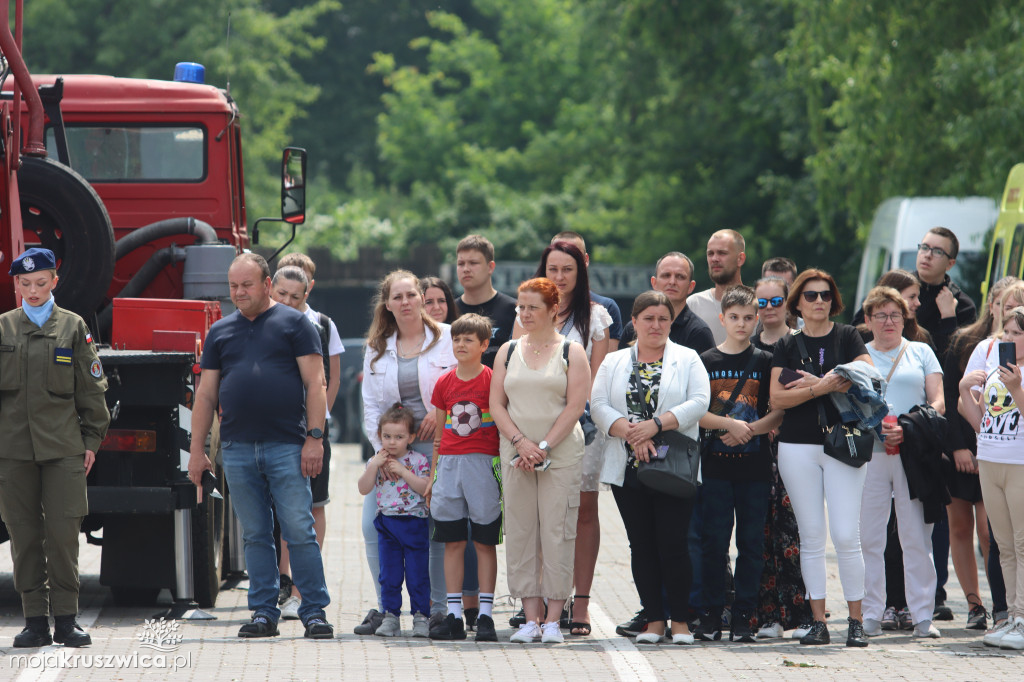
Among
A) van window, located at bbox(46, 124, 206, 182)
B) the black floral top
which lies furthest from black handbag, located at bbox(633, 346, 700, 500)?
van window, located at bbox(46, 124, 206, 182)

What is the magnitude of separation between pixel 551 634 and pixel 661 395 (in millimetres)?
1347

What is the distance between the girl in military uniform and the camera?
728 centimetres

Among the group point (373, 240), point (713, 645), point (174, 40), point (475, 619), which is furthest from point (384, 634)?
point (373, 240)

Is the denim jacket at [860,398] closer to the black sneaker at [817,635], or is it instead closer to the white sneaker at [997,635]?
the black sneaker at [817,635]

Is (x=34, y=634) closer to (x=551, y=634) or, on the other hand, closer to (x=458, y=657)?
(x=458, y=657)

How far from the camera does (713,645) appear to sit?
7840 mm

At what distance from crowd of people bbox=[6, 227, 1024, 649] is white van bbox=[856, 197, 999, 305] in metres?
8.52

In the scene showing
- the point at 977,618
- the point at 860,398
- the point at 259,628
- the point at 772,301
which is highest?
the point at 772,301

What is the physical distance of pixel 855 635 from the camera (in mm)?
7809

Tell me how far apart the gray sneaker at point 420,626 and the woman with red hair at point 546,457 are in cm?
52

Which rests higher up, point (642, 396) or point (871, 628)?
point (642, 396)

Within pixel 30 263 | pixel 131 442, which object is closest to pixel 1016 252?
pixel 131 442

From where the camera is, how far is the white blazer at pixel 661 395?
7660 millimetres

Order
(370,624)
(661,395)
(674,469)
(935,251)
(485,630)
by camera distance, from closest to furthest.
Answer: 1. (674,469)
2. (661,395)
3. (485,630)
4. (370,624)
5. (935,251)
